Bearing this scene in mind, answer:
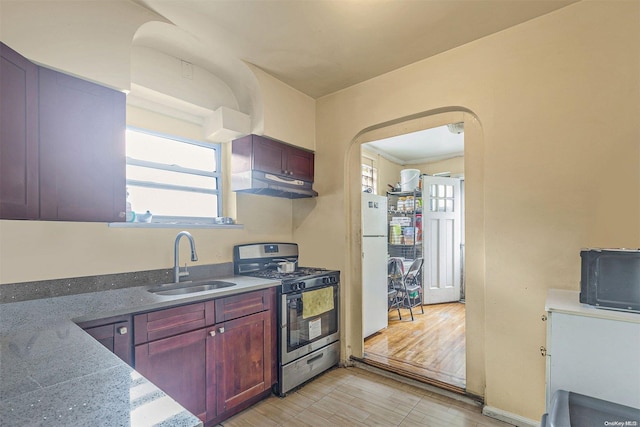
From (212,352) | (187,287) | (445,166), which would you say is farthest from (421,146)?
(212,352)

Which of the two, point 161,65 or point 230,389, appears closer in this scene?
point 230,389

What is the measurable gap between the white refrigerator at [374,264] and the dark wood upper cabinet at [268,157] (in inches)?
35.4

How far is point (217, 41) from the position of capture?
7.43 ft

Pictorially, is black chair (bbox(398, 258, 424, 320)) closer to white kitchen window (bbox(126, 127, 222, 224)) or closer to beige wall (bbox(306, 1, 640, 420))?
beige wall (bbox(306, 1, 640, 420))

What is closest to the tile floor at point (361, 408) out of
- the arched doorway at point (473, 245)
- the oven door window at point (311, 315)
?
the arched doorway at point (473, 245)

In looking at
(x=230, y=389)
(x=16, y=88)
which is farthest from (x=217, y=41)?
(x=230, y=389)

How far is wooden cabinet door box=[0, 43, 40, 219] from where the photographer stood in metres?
1.33

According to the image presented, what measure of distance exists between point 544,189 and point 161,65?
2929mm

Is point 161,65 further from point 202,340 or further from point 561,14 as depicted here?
point 561,14

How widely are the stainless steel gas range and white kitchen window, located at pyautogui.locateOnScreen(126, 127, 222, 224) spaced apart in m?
0.55

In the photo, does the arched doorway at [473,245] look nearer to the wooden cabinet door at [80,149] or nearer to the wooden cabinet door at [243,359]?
the wooden cabinet door at [243,359]

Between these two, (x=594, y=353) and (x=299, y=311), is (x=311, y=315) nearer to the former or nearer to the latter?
(x=299, y=311)

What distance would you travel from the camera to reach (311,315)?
8.50ft

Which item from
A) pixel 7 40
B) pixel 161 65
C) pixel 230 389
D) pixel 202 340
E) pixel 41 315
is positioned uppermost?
pixel 161 65
